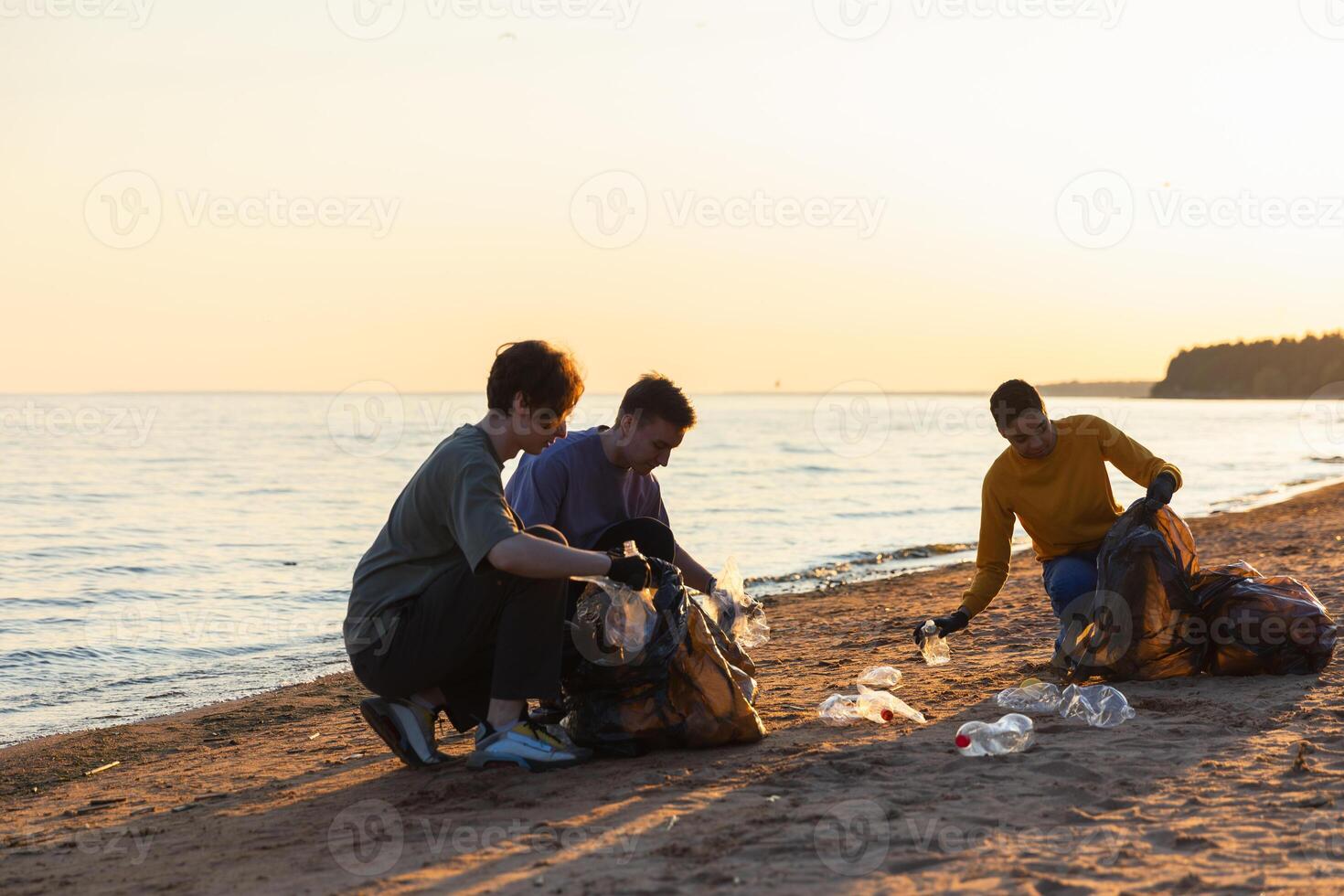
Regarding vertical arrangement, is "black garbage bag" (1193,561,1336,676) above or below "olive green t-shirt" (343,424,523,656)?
below

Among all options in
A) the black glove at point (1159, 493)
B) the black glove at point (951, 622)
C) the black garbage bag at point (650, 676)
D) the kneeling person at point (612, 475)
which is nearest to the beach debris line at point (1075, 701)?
the black glove at point (951, 622)

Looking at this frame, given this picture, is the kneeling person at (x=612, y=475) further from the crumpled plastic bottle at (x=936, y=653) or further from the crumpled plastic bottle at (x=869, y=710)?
the crumpled plastic bottle at (x=936, y=653)

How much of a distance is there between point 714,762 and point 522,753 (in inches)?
25.2

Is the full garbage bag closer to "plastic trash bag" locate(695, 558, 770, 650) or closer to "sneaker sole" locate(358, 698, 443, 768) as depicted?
"plastic trash bag" locate(695, 558, 770, 650)

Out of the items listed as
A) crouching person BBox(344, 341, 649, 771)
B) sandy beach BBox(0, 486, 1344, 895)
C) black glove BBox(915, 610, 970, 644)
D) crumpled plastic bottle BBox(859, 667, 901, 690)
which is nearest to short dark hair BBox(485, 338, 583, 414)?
crouching person BBox(344, 341, 649, 771)

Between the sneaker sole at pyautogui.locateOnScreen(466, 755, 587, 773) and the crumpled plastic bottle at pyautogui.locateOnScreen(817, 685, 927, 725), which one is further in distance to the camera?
the crumpled plastic bottle at pyautogui.locateOnScreen(817, 685, 927, 725)

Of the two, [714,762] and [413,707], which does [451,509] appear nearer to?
[413,707]

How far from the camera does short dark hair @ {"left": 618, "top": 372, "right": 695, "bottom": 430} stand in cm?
449

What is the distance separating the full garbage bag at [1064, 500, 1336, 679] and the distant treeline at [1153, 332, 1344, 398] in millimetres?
116499

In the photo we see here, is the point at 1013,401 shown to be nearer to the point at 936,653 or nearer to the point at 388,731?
the point at 936,653

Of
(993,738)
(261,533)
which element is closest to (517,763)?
(993,738)

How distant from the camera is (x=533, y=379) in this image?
380 centimetres

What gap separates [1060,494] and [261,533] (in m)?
13.9

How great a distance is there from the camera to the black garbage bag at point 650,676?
3.98 meters
